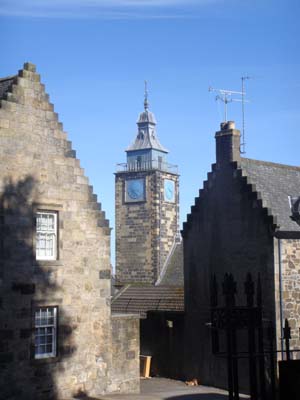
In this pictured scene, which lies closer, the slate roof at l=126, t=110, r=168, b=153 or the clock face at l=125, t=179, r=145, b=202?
the clock face at l=125, t=179, r=145, b=202

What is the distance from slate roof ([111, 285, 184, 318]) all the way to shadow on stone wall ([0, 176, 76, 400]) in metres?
9.39

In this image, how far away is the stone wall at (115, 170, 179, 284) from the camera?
45969 mm

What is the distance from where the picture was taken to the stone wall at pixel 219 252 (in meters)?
22.8

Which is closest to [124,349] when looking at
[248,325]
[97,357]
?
[97,357]

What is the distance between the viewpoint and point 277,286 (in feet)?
72.0

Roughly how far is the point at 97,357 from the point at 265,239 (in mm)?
7405

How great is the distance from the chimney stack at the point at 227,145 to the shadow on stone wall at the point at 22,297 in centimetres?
915

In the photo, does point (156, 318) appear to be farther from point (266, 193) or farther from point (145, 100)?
point (145, 100)

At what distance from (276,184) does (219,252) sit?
3.65 m

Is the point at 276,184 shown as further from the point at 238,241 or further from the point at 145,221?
the point at 145,221

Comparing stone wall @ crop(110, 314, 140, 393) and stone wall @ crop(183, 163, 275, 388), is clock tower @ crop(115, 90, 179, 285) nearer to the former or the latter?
stone wall @ crop(183, 163, 275, 388)

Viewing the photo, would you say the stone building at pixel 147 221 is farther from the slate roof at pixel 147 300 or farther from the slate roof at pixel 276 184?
the slate roof at pixel 276 184

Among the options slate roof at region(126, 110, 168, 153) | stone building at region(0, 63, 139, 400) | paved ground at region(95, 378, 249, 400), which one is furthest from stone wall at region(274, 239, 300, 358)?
slate roof at region(126, 110, 168, 153)

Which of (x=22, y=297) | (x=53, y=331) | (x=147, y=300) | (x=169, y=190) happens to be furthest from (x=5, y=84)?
(x=169, y=190)
